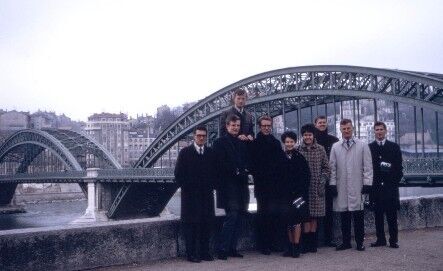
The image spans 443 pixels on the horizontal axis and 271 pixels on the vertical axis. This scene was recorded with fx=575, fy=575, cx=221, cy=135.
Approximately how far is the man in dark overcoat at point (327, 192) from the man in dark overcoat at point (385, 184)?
591mm

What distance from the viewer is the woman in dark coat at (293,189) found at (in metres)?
7.29

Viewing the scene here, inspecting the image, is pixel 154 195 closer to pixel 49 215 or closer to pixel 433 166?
pixel 49 215

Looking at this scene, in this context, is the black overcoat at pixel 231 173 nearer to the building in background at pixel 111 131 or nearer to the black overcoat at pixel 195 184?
the black overcoat at pixel 195 184

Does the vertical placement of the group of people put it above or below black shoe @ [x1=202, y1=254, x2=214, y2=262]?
above

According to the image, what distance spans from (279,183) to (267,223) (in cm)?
59

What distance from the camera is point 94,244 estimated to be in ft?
22.1

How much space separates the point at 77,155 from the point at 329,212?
6431 cm

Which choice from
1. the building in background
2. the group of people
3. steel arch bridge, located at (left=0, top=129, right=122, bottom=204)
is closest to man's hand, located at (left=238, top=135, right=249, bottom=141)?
the group of people

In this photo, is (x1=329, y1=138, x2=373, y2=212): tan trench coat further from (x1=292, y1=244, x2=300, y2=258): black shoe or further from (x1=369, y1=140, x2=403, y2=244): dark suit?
(x1=292, y1=244, x2=300, y2=258): black shoe

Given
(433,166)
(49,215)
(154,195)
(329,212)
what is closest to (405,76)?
(433,166)

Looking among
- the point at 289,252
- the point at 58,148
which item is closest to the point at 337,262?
the point at 289,252

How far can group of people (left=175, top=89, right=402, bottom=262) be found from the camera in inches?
282

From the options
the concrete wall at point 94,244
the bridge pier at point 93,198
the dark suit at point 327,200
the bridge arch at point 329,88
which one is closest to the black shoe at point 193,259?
the concrete wall at point 94,244

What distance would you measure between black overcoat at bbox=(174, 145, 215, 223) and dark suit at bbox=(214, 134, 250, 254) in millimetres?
129
